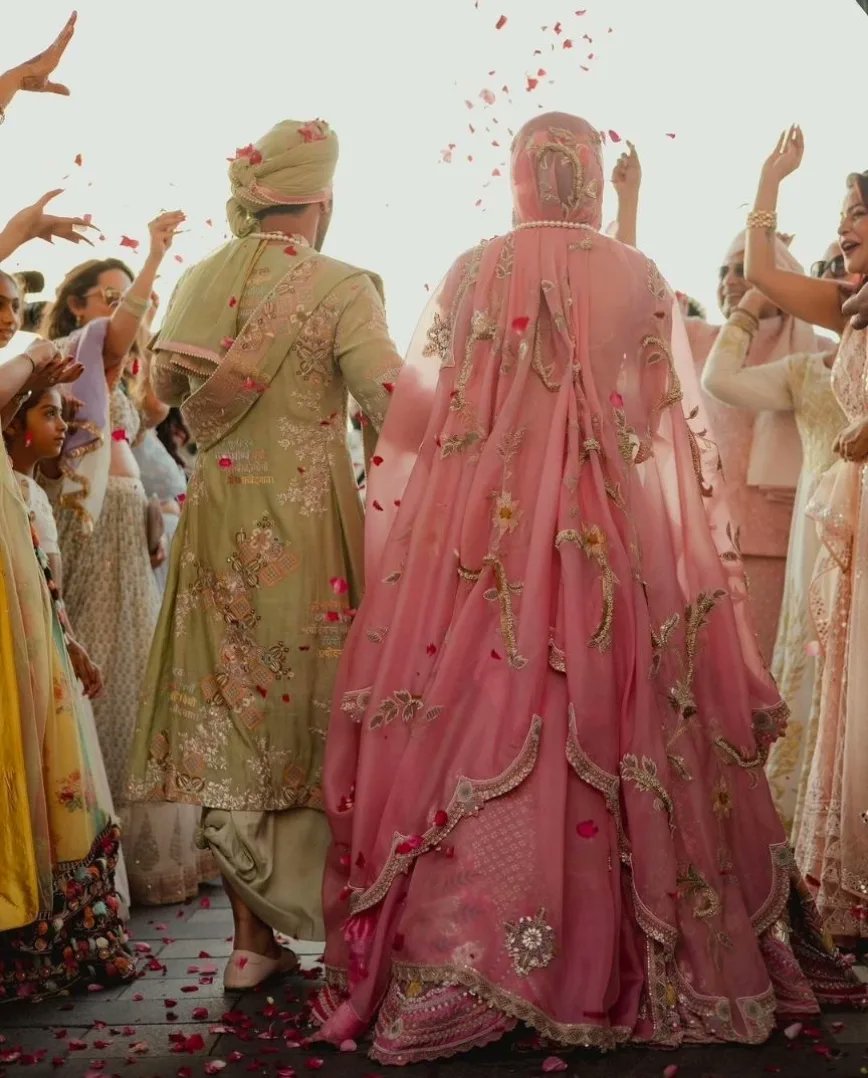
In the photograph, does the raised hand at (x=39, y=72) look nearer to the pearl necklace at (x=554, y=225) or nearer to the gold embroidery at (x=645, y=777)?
the pearl necklace at (x=554, y=225)

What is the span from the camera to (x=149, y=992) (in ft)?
10.6

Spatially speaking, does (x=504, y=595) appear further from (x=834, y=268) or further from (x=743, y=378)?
(x=834, y=268)

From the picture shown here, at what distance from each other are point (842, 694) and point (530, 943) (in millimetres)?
Result: 1477


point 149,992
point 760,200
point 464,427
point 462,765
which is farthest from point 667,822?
point 760,200

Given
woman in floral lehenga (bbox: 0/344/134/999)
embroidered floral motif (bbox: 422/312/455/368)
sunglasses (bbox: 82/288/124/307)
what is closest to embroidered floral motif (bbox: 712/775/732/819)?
embroidered floral motif (bbox: 422/312/455/368)

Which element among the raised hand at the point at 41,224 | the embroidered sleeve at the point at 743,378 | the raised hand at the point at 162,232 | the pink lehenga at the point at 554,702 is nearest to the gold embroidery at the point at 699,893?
the pink lehenga at the point at 554,702

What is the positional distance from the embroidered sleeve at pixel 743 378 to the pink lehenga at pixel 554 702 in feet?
4.73

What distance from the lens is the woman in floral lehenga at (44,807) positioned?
299 centimetres

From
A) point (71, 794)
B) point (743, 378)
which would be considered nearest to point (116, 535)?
point (71, 794)

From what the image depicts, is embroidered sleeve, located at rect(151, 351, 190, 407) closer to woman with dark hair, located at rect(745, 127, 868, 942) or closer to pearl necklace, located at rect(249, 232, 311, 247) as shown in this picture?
pearl necklace, located at rect(249, 232, 311, 247)

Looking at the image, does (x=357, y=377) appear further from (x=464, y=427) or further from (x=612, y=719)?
(x=612, y=719)

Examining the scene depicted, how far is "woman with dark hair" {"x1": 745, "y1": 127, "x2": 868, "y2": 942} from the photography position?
3594 millimetres

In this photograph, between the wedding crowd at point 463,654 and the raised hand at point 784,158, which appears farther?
the raised hand at point 784,158

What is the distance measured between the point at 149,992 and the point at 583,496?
1.45 m
